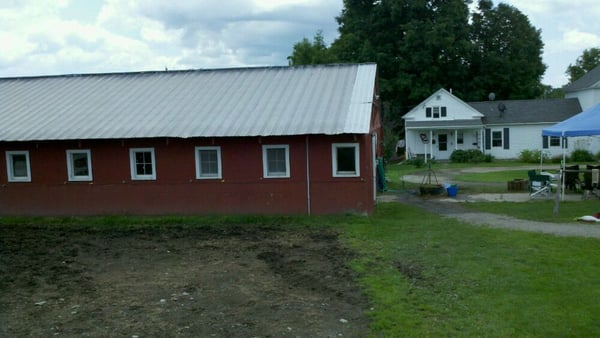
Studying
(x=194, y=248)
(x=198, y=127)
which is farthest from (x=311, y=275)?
(x=198, y=127)

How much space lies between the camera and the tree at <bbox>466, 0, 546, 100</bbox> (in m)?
47.9

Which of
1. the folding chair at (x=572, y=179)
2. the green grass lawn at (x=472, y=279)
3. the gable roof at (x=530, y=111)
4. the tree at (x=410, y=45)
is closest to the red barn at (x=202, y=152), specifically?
the green grass lawn at (x=472, y=279)

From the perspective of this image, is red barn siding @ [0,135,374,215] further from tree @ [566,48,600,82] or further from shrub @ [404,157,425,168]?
tree @ [566,48,600,82]

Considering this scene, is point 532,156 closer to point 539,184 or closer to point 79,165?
point 539,184

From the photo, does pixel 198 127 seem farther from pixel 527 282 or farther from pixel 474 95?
pixel 474 95

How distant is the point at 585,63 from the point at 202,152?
67.1m

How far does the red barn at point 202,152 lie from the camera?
15.5 meters

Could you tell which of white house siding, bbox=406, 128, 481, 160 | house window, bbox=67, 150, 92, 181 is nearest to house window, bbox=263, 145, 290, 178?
house window, bbox=67, 150, 92, 181

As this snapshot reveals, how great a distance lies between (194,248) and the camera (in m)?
11.8

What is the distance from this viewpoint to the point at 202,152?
53.9ft

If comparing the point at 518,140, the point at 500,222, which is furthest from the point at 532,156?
the point at 500,222

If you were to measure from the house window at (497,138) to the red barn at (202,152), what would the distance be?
21.7 metres

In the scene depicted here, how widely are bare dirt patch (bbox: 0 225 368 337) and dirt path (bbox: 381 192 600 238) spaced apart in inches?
157

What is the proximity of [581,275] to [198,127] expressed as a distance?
11.1m
